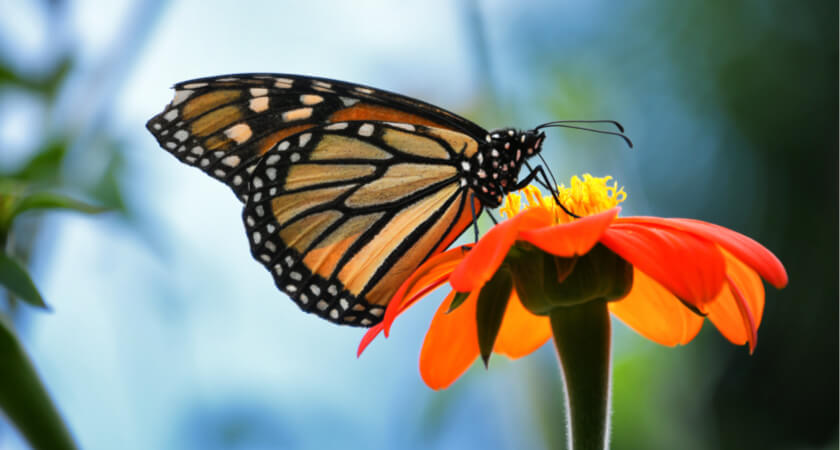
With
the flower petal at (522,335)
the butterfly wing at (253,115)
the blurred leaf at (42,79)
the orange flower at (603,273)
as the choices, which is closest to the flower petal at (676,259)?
the orange flower at (603,273)

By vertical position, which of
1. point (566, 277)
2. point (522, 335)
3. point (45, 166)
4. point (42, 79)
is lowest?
A: point (522, 335)

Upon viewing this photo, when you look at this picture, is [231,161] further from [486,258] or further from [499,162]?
[486,258]

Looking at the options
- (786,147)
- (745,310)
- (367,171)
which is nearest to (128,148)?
(367,171)

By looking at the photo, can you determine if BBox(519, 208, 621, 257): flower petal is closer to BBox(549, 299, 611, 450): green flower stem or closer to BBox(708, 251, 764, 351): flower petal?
BBox(549, 299, 611, 450): green flower stem

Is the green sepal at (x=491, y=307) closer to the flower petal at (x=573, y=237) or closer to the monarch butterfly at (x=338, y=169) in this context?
the flower petal at (x=573, y=237)

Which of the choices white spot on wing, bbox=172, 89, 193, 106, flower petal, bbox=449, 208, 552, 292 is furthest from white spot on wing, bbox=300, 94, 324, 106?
flower petal, bbox=449, 208, 552, 292

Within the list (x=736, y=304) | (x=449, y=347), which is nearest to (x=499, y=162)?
(x=449, y=347)

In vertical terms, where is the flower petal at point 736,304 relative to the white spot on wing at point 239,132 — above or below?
below

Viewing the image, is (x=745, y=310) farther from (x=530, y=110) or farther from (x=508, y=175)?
(x=530, y=110)
